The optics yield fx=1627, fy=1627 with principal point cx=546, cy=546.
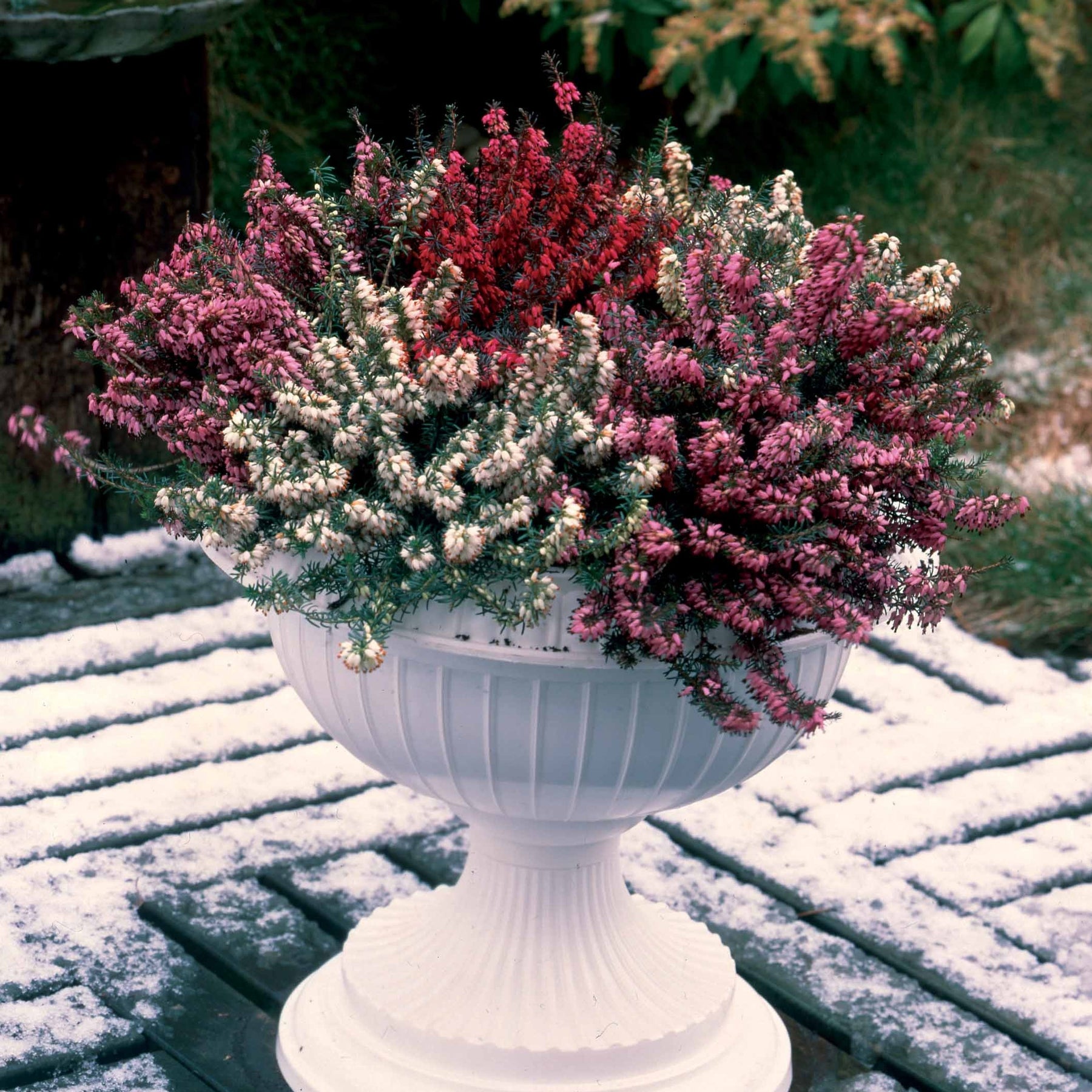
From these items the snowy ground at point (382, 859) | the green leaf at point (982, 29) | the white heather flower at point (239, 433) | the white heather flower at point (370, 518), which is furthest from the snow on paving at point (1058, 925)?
the green leaf at point (982, 29)

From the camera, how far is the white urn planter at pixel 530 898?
5.27 ft

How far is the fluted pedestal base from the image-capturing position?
181 centimetres

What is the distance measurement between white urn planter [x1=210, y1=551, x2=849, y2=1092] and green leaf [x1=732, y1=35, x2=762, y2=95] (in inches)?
84.9

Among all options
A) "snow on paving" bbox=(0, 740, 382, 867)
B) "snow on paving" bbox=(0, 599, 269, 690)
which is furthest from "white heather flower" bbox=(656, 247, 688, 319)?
"snow on paving" bbox=(0, 599, 269, 690)

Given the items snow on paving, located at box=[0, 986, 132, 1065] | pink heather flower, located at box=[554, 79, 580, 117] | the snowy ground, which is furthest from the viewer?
the snowy ground

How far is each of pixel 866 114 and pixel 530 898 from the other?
11.3ft

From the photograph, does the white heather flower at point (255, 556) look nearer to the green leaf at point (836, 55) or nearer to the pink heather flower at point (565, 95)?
the pink heather flower at point (565, 95)

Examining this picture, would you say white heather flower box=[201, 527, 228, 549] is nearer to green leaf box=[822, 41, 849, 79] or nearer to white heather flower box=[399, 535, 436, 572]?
white heather flower box=[399, 535, 436, 572]

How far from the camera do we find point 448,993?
1862 mm

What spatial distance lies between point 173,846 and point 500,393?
3.66ft

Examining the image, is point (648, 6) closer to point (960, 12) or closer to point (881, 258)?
point (960, 12)

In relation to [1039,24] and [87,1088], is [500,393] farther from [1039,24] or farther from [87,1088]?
[1039,24]

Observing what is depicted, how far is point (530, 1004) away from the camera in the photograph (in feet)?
6.02

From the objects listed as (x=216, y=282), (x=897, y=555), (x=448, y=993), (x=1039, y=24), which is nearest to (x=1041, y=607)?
(x=1039, y=24)
